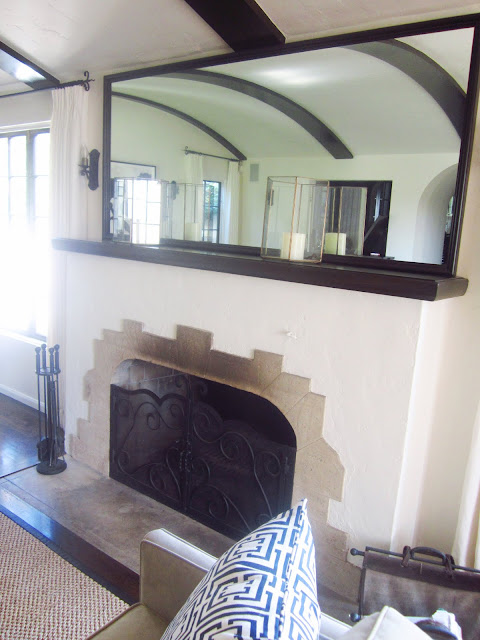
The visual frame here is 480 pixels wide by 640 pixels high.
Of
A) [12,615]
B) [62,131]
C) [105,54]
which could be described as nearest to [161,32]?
[105,54]

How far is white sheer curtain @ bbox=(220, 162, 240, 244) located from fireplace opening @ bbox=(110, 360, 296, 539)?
29.4 inches

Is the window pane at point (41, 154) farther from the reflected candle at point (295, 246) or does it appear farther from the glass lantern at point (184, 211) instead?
the reflected candle at point (295, 246)

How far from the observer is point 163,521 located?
269 centimetres

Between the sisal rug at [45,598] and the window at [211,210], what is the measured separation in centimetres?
167

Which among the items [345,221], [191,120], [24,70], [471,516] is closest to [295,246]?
[345,221]

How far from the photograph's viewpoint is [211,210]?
2.52m

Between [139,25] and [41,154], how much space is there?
5.46ft

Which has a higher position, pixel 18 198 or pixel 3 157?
pixel 3 157

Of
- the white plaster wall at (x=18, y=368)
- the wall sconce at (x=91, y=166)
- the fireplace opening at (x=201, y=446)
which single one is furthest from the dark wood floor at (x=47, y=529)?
the wall sconce at (x=91, y=166)

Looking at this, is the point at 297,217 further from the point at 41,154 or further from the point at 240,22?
the point at 41,154

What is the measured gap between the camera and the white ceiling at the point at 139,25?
1.92m

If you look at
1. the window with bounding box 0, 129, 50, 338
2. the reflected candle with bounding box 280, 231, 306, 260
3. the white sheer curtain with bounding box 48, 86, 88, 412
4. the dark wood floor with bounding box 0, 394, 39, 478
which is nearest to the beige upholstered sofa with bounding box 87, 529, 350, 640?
the reflected candle with bounding box 280, 231, 306, 260

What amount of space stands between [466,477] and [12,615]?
1855 mm

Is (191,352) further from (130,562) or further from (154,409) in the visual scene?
(130,562)
